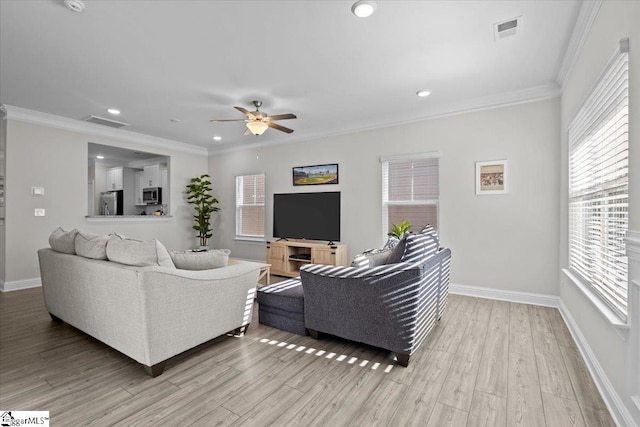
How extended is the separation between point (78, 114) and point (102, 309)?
3814 mm

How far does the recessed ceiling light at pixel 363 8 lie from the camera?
218 cm

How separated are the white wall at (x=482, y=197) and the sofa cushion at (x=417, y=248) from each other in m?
1.77

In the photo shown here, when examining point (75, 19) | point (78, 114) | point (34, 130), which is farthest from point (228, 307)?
point (34, 130)

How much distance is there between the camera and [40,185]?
468 centimetres

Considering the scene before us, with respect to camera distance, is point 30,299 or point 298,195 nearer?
point 30,299

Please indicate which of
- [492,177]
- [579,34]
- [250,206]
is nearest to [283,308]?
Result: [492,177]

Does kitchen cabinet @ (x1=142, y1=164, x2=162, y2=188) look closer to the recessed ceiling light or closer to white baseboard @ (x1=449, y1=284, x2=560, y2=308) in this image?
the recessed ceiling light

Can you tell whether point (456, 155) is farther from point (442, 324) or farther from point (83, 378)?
point (83, 378)

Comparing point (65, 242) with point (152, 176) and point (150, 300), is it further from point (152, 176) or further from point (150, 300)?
point (152, 176)

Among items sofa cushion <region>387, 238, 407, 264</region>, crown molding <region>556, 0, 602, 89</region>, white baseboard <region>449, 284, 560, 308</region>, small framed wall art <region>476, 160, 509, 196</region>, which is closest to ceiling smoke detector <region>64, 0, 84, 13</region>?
sofa cushion <region>387, 238, 407, 264</region>

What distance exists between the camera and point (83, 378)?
2090 millimetres

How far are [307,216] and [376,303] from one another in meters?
3.45

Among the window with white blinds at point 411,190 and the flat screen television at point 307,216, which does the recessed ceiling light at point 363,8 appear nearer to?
the window with white blinds at point 411,190

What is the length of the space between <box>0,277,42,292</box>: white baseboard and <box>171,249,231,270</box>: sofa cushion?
12.4ft
